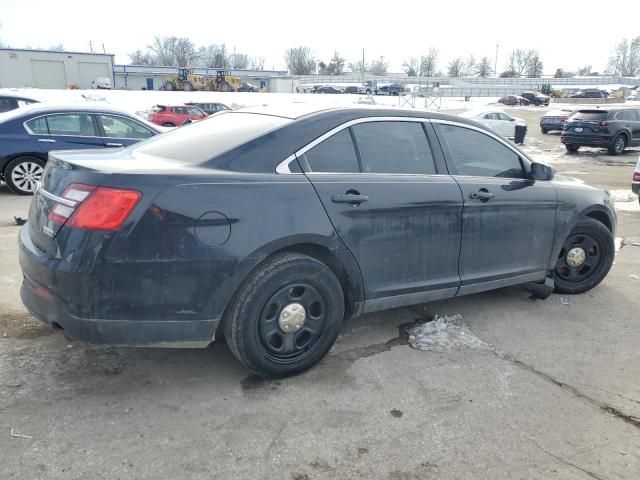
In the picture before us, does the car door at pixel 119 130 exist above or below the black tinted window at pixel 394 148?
below

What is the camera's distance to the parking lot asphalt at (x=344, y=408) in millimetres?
2566

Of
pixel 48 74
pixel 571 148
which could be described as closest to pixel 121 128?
pixel 571 148

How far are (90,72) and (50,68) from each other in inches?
195

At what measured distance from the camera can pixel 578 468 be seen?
263 centimetres

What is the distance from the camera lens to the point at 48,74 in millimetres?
70062

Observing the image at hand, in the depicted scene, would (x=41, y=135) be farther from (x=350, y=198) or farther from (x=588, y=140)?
(x=588, y=140)

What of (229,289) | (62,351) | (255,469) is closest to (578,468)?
(255,469)

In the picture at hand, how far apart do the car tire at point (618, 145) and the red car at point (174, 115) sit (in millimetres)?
15785

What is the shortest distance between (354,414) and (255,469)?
69cm

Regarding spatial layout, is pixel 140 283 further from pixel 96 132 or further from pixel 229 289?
pixel 96 132

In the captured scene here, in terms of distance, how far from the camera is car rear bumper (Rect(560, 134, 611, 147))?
19.0 meters

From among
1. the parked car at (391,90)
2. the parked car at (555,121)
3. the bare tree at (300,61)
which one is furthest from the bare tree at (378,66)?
the parked car at (555,121)

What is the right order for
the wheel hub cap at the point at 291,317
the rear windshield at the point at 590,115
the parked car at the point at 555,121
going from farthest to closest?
the parked car at the point at 555,121 → the rear windshield at the point at 590,115 → the wheel hub cap at the point at 291,317

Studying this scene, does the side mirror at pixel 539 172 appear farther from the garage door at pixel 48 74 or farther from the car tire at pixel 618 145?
the garage door at pixel 48 74
